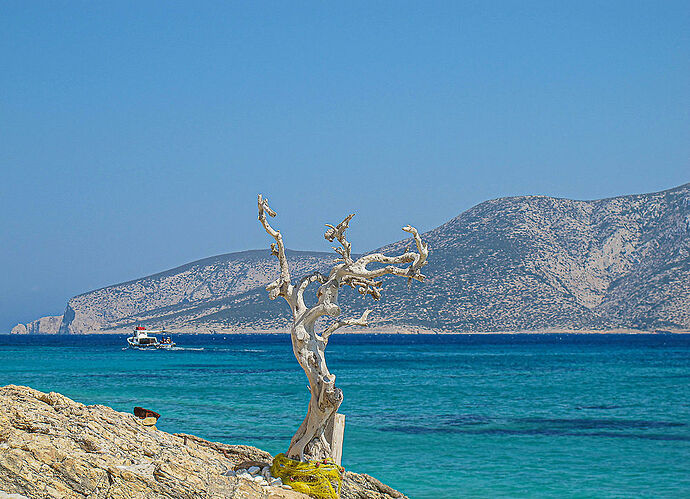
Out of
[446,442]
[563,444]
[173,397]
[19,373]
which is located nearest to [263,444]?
[446,442]

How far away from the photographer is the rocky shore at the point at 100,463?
1166cm

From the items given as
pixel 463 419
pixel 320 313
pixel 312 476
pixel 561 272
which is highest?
pixel 561 272

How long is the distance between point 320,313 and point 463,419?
66.0 feet

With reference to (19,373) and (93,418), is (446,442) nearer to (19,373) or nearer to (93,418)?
(93,418)

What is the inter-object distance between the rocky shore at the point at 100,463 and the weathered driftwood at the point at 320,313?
Answer: 3.22 feet

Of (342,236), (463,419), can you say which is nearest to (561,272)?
(463,419)

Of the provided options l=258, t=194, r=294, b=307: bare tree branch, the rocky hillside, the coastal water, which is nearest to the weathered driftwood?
l=258, t=194, r=294, b=307: bare tree branch

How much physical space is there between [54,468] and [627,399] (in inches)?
1337

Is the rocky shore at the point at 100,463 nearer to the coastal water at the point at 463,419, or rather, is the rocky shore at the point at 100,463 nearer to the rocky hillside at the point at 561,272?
the coastal water at the point at 463,419

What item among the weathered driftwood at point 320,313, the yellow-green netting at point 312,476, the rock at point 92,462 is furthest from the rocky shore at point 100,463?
the weathered driftwood at point 320,313

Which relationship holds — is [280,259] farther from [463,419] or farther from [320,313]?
[463,419]

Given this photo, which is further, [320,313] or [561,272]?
[561,272]

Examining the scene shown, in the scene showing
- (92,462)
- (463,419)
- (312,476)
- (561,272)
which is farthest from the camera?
(561,272)

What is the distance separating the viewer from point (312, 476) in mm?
12305
